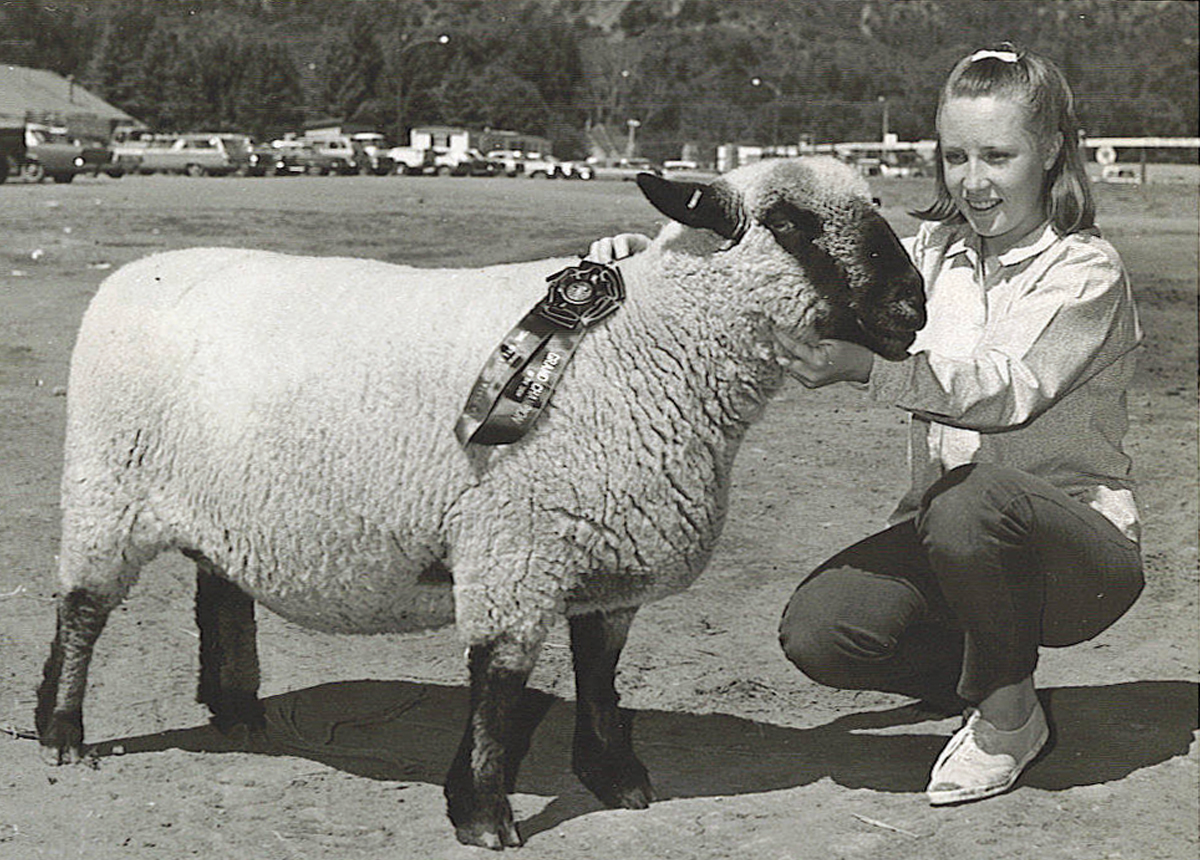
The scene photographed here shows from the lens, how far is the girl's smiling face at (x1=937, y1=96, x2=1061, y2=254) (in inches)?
144

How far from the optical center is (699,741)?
14.0 feet

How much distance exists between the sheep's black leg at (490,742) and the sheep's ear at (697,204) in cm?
113

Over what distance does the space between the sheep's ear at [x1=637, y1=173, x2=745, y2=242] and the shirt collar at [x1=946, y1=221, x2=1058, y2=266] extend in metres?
0.86

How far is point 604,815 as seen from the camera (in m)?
3.67

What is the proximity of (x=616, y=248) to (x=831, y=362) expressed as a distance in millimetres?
845

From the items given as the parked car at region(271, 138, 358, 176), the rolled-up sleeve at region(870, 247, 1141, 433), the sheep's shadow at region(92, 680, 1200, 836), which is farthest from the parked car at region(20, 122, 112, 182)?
the parked car at region(271, 138, 358, 176)

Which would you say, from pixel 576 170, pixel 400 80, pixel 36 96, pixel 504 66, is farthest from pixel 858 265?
pixel 504 66

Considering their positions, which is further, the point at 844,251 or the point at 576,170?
the point at 576,170

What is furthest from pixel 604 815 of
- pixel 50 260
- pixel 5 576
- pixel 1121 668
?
pixel 50 260

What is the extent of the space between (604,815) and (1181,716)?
6.65 ft

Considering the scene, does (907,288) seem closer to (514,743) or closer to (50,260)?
(514,743)

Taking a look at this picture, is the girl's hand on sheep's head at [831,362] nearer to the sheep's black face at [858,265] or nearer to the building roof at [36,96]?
the sheep's black face at [858,265]

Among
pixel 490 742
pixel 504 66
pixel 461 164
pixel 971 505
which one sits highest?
pixel 504 66

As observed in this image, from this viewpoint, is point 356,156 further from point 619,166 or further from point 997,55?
point 997,55
